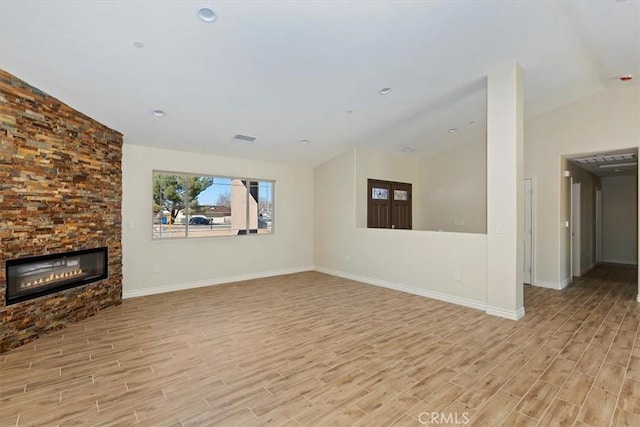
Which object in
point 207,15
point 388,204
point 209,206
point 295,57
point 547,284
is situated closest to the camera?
point 207,15

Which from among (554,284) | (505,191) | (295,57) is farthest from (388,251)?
(295,57)

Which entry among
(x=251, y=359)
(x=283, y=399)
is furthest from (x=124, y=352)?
(x=283, y=399)

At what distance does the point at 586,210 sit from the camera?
23.6 feet

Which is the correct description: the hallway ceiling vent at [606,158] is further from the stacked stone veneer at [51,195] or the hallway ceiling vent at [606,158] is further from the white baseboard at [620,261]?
the stacked stone veneer at [51,195]

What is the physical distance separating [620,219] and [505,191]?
6812 mm

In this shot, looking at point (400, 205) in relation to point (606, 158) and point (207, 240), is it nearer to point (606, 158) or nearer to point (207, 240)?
point (606, 158)

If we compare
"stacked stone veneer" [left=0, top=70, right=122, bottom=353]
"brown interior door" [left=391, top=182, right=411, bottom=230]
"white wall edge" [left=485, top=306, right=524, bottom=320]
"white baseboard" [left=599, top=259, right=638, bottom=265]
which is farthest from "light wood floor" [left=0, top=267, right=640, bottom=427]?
"white baseboard" [left=599, top=259, right=638, bottom=265]

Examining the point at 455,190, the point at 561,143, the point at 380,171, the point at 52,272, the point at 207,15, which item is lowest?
the point at 52,272

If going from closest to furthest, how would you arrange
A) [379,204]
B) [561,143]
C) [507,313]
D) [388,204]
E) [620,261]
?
[507,313]
[561,143]
[379,204]
[388,204]
[620,261]

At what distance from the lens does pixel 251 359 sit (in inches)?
116

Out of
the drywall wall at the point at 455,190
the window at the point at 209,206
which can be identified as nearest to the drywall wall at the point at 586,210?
the drywall wall at the point at 455,190

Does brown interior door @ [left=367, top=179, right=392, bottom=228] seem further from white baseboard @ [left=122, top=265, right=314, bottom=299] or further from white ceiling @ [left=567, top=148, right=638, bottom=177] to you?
white ceiling @ [left=567, top=148, right=638, bottom=177]

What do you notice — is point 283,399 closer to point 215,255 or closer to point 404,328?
point 404,328

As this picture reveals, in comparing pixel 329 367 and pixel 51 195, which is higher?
pixel 51 195
